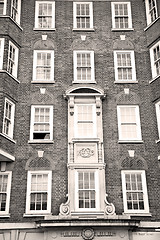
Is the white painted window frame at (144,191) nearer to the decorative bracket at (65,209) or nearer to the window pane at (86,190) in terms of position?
the window pane at (86,190)

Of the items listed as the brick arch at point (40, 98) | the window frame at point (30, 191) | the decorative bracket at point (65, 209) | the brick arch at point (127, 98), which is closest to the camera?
the decorative bracket at point (65, 209)

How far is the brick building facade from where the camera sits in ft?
56.1

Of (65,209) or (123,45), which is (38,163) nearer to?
(65,209)

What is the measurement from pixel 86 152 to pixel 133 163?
2631mm

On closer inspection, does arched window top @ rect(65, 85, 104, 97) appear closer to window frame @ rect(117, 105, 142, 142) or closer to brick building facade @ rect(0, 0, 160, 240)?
brick building facade @ rect(0, 0, 160, 240)

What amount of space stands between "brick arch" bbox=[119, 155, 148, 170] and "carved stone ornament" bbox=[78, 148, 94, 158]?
168cm

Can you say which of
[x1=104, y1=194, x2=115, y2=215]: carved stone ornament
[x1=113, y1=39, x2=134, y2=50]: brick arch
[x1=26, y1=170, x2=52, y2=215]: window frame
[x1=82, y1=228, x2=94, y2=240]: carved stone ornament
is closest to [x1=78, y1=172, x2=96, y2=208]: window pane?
[x1=104, y1=194, x2=115, y2=215]: carved stone ornament

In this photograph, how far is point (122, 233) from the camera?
16.5 m

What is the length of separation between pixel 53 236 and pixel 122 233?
3346 millimetres

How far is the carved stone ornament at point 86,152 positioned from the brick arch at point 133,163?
5.53 ft

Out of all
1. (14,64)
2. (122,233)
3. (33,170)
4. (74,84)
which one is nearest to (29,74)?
(14,64)

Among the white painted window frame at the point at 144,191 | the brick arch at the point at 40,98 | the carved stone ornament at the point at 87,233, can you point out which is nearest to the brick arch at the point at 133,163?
the white painted window frame at the point at 144,191

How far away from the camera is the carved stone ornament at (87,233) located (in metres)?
16.4

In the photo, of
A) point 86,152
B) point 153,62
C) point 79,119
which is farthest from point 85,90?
point 153,62
